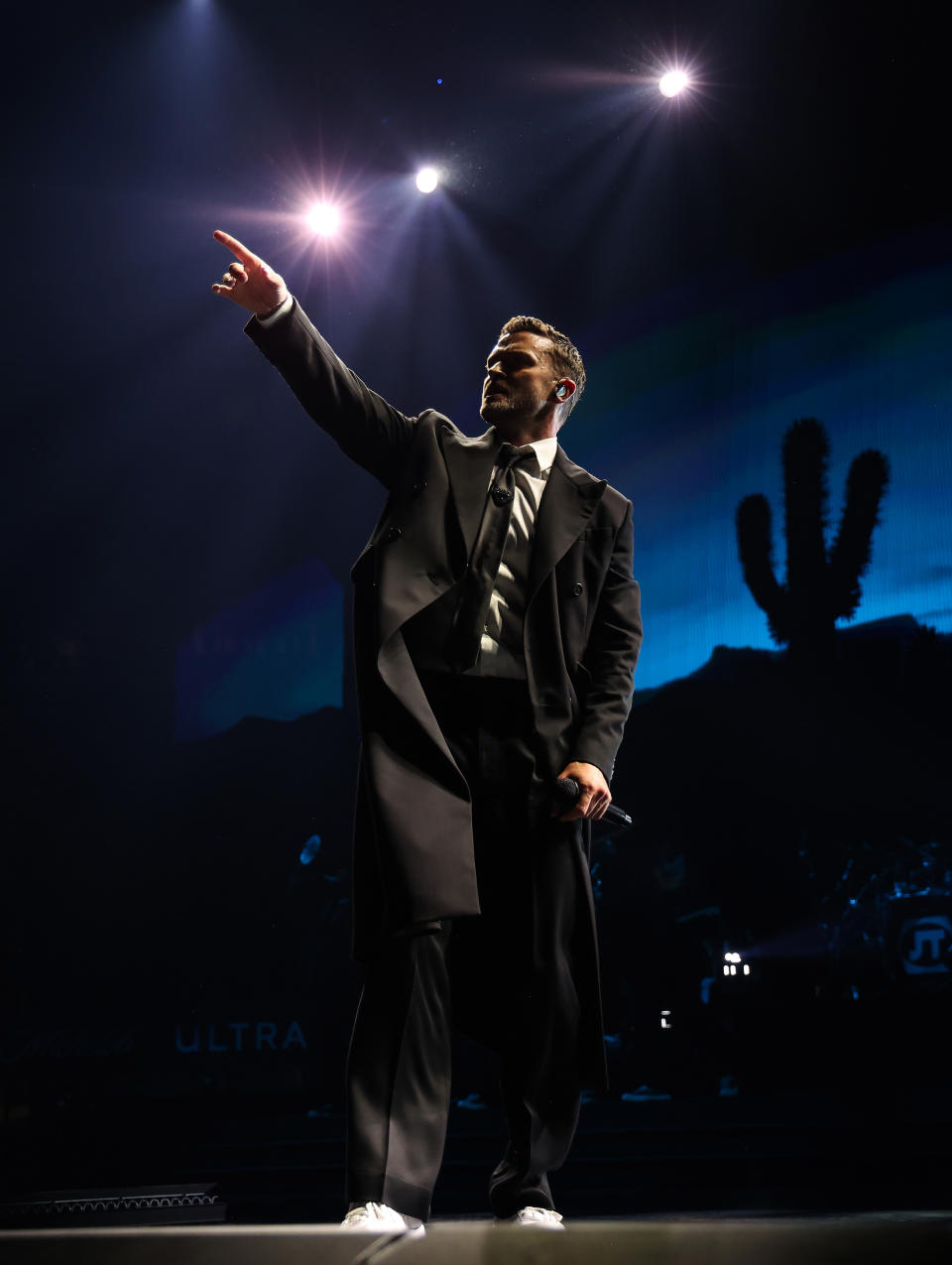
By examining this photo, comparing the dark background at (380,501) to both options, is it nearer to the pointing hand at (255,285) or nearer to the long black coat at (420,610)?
the long black coat at (420,610)

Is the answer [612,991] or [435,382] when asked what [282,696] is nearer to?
[435,382]

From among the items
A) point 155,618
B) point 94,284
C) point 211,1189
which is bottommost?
point 211,1189

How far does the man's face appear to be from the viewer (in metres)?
1.83

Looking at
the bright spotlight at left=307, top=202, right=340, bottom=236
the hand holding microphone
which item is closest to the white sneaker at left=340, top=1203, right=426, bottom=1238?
the hand holding microphone

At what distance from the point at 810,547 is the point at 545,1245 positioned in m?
7.12

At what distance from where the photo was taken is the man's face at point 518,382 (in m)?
1.83

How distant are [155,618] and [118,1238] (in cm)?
630

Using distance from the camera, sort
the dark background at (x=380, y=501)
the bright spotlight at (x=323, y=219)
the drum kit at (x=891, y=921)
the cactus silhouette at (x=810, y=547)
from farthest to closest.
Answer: the drum kit at (x=891, y=921) < the cactus silhouette at (x=810, y=547) < the bright spotlight at (x=323, y=219) < the dark background at (x=380, y=501)

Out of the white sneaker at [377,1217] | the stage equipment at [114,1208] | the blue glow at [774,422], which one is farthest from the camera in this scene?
the blue glow at [774,422]

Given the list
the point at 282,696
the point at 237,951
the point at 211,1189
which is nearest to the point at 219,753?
the point at 282,696

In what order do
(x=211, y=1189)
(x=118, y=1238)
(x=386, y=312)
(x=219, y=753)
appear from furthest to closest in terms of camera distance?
(x=219, y=753), (x=386, y=312), (x=211, y=1189), (x=118, y=1238)

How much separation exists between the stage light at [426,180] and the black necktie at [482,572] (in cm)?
475

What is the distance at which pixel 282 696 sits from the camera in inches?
285

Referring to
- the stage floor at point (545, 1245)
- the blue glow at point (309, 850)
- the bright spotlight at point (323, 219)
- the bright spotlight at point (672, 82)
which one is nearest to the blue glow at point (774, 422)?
the bright spotlight at point (672, 82)
